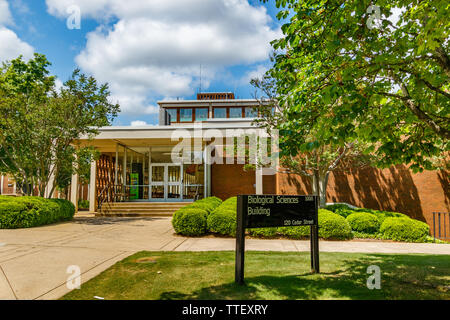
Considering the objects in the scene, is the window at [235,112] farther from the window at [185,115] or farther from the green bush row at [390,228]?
the green bush row at [390,228]

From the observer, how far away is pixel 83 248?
22.5ft

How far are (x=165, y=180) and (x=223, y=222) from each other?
10400 mm

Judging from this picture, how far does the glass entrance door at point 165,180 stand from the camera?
18.9 m

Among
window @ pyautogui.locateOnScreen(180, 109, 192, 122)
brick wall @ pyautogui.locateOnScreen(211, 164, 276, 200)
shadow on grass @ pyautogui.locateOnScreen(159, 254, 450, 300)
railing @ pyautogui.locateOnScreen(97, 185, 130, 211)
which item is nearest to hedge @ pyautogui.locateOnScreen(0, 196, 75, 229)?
railing @ pyautogui.locateOnScreen(97, 185, 130, 211)

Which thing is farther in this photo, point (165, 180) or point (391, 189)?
point (165, 180)

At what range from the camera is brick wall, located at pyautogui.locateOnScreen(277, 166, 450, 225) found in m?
14.9

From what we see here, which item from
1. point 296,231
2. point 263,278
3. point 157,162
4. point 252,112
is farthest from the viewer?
point 157,162

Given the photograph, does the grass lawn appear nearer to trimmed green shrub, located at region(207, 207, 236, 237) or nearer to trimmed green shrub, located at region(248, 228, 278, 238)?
trimmed green shrub, located at region(207, 207, 236, 237)

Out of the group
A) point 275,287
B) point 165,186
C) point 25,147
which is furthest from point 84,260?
point 165,186

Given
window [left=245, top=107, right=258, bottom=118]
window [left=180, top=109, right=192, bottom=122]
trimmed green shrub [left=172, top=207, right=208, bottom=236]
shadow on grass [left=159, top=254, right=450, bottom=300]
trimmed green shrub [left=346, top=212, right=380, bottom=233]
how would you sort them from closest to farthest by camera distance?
shadow on grass [left=159, top=254, right=450, bottom=300] < trimmed green shrub [left=172, top=207, right=208, bottom=236] < trimmed green shrub [left=346, top=212, right=380, bottom=233] < window [left=245, top=107, right=258, bottom=118] < window [left=180, top=109, right=192, bottom=122]

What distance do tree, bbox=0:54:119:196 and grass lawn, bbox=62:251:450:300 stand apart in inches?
339

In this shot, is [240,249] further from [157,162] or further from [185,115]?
[185,115]

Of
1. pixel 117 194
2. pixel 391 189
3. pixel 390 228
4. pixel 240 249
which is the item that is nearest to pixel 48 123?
pixel 117 194
